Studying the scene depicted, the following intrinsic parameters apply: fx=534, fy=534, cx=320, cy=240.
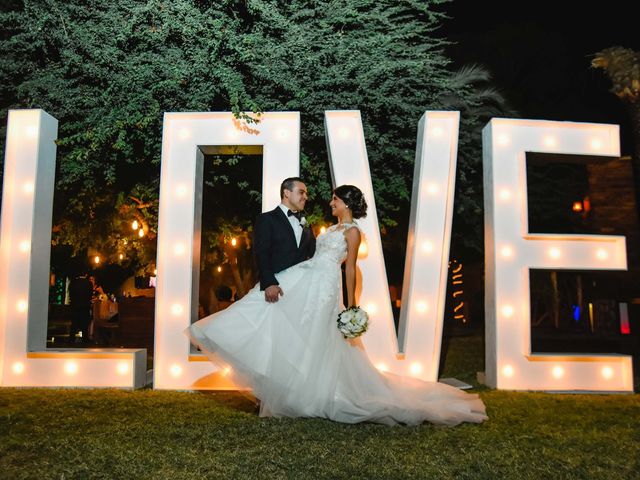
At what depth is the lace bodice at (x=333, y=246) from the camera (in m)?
5.47

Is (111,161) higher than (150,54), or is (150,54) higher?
(150,54)

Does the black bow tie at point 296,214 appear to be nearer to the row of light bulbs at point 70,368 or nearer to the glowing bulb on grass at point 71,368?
the row of light bulbs at point 70,368

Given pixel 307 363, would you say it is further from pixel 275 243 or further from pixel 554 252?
pixel 554 252

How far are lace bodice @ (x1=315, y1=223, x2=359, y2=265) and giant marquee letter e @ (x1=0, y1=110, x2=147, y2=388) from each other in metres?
3.02

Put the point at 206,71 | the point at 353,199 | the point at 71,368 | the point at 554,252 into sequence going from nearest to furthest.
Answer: the point at 353,199
the point at 71,368
the point at 554,252
the point at 206,71

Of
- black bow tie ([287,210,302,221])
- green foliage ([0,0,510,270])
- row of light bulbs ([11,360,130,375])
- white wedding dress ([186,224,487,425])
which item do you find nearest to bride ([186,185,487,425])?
white wedding dress ([186,224,487,425])

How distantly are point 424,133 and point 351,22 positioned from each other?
3103mm

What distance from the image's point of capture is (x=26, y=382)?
6.70 m

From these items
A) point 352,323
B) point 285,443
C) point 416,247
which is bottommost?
point 285,443

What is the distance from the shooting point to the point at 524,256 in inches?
278

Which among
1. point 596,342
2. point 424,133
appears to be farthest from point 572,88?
point 424,133

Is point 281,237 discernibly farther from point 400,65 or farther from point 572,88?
point 572,88

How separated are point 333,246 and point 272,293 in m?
0.82

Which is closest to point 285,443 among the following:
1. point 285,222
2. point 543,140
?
point 285,222
